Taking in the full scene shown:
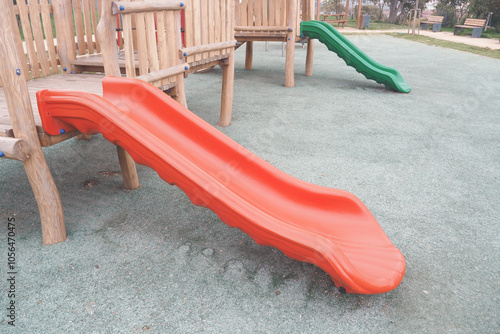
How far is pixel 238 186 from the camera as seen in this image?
6.98 ft

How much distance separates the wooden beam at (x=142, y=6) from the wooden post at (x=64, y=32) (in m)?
1.04

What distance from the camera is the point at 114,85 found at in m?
2.24

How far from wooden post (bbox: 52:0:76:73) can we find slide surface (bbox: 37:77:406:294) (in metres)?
1.41

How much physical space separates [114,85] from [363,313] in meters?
1.86

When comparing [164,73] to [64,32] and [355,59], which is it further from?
[355,59]

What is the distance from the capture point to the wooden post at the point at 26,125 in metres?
1.81

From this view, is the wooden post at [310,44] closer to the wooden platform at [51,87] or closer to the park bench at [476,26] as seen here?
the wooden platform at [51,87]

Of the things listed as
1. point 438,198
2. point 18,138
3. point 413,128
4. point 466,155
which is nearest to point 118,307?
point 18,138

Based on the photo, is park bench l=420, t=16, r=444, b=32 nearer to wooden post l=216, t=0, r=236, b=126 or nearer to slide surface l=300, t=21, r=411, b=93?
slide surface l=300, t=21, r=411, b=93

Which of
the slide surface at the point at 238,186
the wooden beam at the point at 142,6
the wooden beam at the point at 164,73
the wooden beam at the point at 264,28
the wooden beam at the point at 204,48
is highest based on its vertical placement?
the wooden beam at the point at 142,6

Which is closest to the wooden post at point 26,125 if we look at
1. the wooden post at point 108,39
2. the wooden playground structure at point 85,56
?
the wooden playground structure at point 85,56

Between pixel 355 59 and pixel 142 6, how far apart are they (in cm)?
449

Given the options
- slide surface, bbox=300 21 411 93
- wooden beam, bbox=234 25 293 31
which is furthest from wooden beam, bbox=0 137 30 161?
slide surface, bbox=300 21 411 93

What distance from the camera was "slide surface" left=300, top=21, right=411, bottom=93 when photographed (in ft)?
19.8
